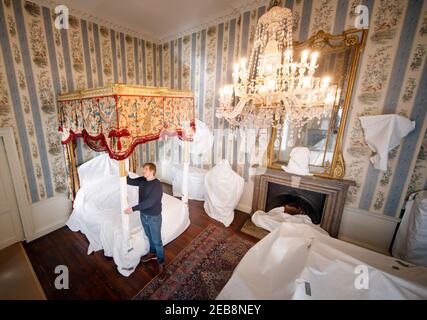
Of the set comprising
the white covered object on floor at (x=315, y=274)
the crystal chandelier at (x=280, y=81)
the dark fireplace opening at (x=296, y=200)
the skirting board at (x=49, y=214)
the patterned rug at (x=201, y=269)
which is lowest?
the patterned rug at (x=201, y=269)

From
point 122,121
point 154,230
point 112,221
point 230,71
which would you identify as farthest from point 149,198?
point 230,71

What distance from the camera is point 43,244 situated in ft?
8.83

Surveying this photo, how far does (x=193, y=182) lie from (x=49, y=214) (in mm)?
2594

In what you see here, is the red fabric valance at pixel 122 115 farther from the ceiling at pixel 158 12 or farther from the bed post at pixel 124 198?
the ceiling at pixel 158 12

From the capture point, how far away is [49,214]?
2.93 m

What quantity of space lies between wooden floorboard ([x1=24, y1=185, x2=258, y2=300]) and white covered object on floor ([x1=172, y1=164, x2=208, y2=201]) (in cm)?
106

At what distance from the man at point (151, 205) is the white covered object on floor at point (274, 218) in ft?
5.74

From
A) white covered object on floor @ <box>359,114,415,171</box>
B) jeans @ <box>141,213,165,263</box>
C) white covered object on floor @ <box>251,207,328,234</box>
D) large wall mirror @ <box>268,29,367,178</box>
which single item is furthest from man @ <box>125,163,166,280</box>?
white covered object on floor @ <box>359,114,415,171</box>

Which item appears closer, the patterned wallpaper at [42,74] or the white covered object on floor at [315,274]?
the white covered object on floor at [315,274]

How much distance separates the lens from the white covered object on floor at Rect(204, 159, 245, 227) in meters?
3.31

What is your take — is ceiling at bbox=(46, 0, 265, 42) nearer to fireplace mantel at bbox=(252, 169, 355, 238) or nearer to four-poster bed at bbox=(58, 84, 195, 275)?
four-poster bed at bbox=(58, 84, 195, 275)

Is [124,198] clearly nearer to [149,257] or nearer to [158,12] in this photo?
[149,257]

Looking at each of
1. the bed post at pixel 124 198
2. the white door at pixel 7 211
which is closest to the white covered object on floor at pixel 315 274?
the bed post at pixel 124 198

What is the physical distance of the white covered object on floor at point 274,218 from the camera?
2.94 m
